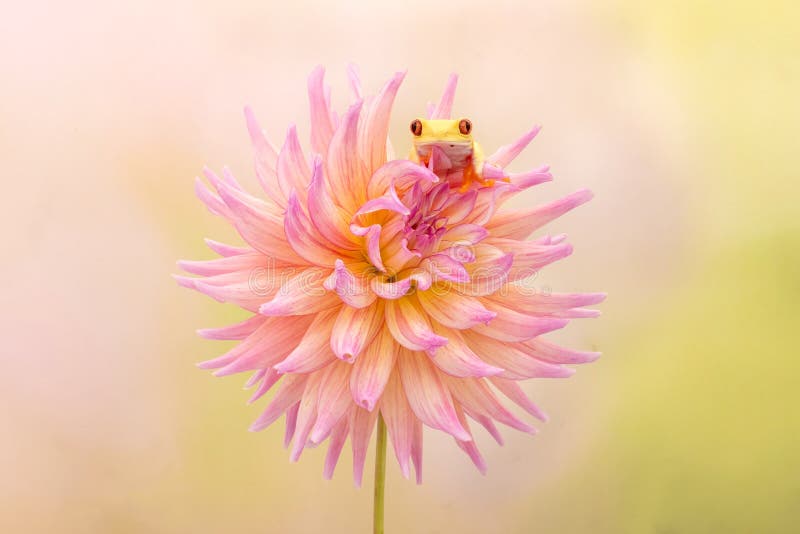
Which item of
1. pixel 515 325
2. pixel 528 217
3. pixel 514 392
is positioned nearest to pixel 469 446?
pixel 514 392

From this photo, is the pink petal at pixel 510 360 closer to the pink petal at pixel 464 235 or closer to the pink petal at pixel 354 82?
the pink petal at pixel 464 235

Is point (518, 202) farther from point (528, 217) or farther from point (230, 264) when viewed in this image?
point (230, 264)

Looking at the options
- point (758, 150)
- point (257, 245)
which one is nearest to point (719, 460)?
point (758, 150)

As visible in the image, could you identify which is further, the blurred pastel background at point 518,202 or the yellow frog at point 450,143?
the blurred pastel background at point 518,202

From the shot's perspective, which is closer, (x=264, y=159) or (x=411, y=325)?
(x=411, y=325)

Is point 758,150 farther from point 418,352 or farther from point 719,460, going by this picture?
point 418,352

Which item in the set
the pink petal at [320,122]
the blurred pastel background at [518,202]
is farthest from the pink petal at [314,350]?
the blurred pastel background at [518,202]
